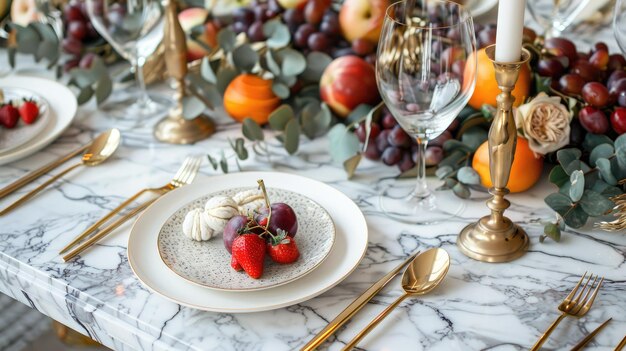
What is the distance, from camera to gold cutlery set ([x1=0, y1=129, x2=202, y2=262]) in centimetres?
90

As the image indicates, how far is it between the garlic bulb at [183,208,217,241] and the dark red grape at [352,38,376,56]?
0.42 meters

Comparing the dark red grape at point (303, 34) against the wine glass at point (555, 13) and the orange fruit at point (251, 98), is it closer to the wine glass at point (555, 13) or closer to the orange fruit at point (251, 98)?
the orange fruit at point (251, 98)

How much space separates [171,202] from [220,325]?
0.73 feet

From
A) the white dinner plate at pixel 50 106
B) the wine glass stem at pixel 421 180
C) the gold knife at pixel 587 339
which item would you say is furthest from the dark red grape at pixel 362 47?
the gold knife at pixel 587 339

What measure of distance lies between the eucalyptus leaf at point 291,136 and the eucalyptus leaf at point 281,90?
0.08 meters

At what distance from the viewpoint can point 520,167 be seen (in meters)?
0.92

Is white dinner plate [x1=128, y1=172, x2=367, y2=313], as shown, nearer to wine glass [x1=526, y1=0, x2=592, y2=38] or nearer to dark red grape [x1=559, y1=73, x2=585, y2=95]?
dark red grape [x1=559, y1=73, x2=585, y2=95]

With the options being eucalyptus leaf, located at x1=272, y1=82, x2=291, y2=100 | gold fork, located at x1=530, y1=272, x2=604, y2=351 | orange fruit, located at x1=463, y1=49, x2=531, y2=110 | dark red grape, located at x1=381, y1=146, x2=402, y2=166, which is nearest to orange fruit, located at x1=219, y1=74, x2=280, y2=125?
eucalyptus leaf, located at x1=272, y1=82, x2=291, y2=100

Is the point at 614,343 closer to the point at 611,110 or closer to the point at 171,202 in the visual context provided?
the point at 611,110

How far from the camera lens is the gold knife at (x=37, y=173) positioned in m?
1.00

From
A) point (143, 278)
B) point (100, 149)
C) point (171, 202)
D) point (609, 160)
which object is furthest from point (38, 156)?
point (609, 160)

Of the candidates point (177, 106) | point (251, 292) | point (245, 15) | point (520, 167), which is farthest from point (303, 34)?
point (251, 292)

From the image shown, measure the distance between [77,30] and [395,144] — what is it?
2.26ft

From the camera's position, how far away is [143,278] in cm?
78
